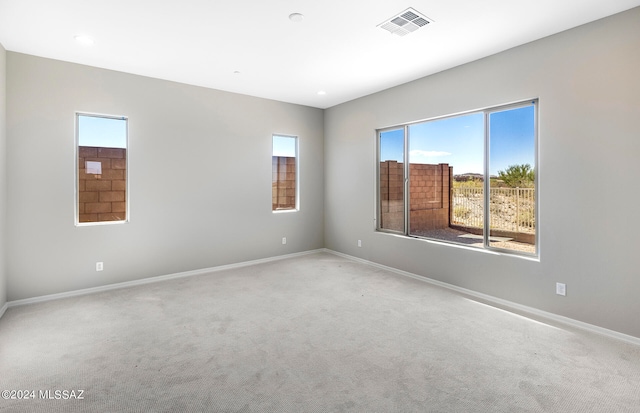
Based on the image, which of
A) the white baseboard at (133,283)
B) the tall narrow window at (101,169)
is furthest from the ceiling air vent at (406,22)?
the white baseboard at (133,283)

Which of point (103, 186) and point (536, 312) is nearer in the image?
point (536, 312)

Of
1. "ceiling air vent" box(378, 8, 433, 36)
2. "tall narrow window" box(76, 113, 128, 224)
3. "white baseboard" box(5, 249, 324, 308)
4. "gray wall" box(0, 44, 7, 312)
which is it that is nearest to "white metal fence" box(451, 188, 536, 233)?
"ceiling air vent" box(378, 8, 433, 36)

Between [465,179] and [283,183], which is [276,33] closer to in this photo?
[465,179]

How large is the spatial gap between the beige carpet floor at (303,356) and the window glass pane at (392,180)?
1492mm

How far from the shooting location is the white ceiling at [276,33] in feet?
8.38

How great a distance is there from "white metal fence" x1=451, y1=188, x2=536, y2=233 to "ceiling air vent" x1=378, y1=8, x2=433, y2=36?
1997 mm

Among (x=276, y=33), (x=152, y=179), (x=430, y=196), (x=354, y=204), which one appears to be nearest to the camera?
(x=276, y=33)

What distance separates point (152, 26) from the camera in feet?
9.41

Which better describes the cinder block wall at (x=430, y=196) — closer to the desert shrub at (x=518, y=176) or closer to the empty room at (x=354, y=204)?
the empty room at (x=354, y=204)

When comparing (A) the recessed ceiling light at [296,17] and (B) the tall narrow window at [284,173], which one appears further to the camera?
(B) the tall narrow window at [284,173]

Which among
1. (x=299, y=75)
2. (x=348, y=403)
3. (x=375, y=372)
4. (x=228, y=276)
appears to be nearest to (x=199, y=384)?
(x=348, y=403)

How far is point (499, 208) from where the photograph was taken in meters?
3.60

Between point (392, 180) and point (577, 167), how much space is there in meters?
2.43

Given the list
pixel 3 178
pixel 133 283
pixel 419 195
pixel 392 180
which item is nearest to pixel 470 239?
pixel 419 195
